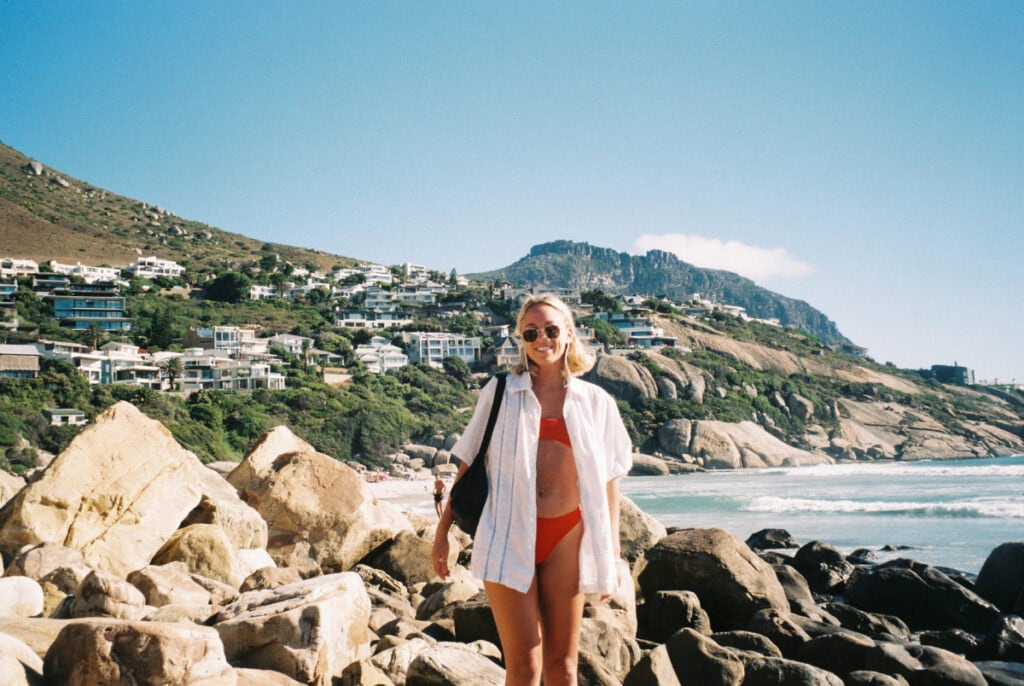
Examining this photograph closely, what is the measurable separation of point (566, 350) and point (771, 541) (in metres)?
17.5

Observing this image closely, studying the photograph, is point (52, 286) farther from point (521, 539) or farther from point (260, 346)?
point (521, 539)

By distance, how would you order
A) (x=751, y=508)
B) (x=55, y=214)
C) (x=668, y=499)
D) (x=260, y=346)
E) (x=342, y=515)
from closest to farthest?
(x=342, y=515)
(x=751, y=508)
(x=668, y=499)
(x=260, y=346)
(x=55, y=214)

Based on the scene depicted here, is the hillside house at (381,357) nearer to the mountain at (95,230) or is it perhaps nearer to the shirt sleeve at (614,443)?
the mountain at (95,230)

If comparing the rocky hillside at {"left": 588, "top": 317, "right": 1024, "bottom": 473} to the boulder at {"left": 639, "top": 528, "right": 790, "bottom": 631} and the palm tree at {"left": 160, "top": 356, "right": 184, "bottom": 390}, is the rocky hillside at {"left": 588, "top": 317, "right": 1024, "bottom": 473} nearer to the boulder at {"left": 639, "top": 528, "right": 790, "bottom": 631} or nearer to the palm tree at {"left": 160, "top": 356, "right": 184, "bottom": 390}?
the palm tree at {"left": 160, "top": 356, "right": 184, "bottom": 390}

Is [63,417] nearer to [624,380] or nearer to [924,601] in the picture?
[624,380]

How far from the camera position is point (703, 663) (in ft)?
19.6

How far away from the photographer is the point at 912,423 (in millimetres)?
86438

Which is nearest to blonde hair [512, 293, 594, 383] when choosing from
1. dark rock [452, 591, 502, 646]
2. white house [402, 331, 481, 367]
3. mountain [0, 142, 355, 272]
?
dark rock [452, 591, 502, 646]

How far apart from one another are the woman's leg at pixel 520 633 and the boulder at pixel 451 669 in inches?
68.4

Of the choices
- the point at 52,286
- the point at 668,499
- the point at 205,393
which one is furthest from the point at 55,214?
the point at 668,499

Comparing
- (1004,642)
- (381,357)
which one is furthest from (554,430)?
(381,357)

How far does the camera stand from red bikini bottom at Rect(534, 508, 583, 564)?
3178mm

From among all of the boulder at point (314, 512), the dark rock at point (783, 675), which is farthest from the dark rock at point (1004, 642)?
the boulder at point (314, 512)

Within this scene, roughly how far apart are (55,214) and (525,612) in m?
126
